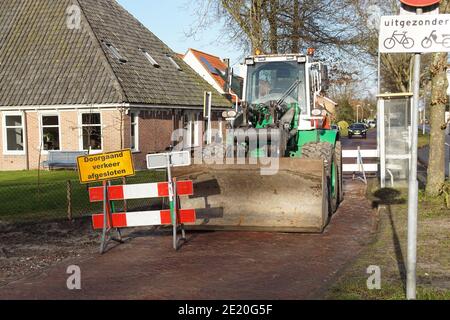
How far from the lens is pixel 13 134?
22.8 metres

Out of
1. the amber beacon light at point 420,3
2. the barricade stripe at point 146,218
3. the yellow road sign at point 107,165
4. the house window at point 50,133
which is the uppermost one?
the amber beacon light at point 420,3

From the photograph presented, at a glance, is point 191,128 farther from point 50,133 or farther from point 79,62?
point 50,133

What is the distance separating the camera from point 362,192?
13.8 meters

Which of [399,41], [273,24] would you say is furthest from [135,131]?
[399,41]

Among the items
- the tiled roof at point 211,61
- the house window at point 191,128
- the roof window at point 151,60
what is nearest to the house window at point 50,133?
the roof window at point 151,60

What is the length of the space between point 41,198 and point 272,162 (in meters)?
7.32

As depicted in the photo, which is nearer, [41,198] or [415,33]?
[415,33]

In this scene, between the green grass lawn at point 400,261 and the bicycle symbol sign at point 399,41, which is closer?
the bicycle symbol sign at point 399,41

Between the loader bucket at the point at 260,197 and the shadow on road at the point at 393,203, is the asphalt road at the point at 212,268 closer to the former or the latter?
the loader bucket at the point at 260,197

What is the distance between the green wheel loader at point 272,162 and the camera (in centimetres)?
868

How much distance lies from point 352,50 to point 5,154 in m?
16.5

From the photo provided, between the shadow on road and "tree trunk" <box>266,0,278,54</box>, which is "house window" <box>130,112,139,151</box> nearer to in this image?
"tree trunk" <box>266,0,278,54</box>

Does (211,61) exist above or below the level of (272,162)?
above

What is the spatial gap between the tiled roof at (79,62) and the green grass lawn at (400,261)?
13.4 metres
